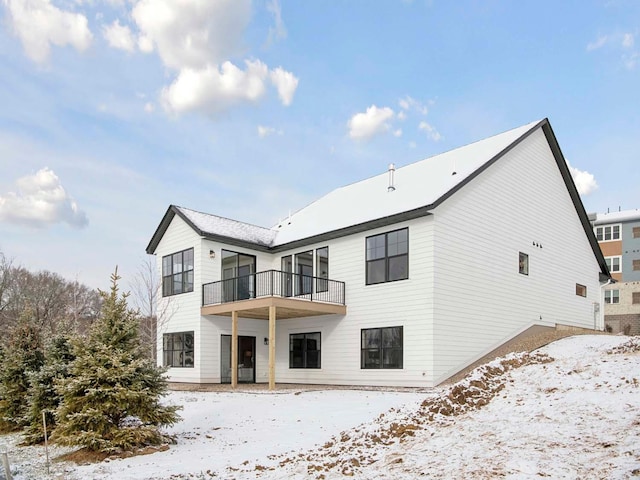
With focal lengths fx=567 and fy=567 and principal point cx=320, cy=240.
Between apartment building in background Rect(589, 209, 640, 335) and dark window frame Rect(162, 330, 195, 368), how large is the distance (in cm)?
3189

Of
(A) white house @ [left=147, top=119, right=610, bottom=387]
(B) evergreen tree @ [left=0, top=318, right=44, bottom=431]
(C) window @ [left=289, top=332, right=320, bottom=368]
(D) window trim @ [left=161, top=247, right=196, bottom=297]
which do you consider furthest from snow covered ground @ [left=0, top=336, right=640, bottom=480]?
(D) window trim @ [left=161, top=247, right=196, bottom=297]

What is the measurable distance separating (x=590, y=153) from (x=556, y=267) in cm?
454

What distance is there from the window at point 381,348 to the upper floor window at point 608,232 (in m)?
31.7

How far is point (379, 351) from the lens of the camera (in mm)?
18188

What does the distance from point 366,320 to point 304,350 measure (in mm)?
3444

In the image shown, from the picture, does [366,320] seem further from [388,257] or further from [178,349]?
[178,349]

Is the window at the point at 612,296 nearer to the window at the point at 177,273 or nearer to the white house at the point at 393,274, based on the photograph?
the white house at the point at 393,274

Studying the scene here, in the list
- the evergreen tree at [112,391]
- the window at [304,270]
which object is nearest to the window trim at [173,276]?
the window at [304,270]

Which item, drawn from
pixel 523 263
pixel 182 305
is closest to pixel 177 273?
pixel 182 305

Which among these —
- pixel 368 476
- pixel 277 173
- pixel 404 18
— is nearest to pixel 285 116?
pixel 277 173

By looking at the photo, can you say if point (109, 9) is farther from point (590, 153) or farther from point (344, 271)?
point (590, 153)

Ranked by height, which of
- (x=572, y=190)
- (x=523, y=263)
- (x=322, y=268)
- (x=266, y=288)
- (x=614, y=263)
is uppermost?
(x=572, y=190)

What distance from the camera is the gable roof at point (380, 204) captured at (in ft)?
60.4

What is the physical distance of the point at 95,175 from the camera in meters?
22.1
